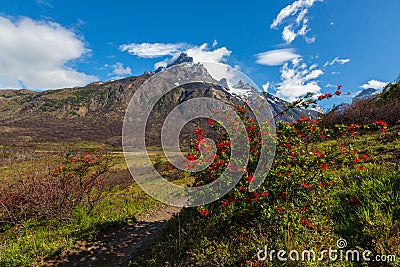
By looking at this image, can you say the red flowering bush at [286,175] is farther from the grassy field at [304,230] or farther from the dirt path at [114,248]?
the dirt path at [114,248]

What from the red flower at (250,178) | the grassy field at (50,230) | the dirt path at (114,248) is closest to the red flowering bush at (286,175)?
the red flower at (250,178)

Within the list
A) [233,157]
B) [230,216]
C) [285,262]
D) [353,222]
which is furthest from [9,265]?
[353,222]

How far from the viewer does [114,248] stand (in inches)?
304

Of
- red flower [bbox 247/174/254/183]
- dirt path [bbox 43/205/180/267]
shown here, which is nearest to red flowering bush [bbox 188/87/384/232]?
red flower [bbox 247/174/254/183]

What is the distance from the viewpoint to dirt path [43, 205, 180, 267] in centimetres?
688

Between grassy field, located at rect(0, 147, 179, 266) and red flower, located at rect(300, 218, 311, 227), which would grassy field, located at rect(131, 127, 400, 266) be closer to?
red flower, located at rect(300, 218, 311, 227)

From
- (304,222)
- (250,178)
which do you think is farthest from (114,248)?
(304,222)

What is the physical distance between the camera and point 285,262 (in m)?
4.14

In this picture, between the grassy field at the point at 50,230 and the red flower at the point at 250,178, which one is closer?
the red flower at the point at 250,178

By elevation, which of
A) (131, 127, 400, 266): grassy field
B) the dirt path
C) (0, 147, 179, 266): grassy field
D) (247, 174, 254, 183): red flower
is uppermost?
(247, 174, 254, 183): red flower

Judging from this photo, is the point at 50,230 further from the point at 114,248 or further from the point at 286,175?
the point at 286,175

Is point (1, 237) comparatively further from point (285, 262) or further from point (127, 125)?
point (285, 262)

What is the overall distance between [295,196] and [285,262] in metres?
1.42

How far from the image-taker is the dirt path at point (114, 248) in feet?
22.6
